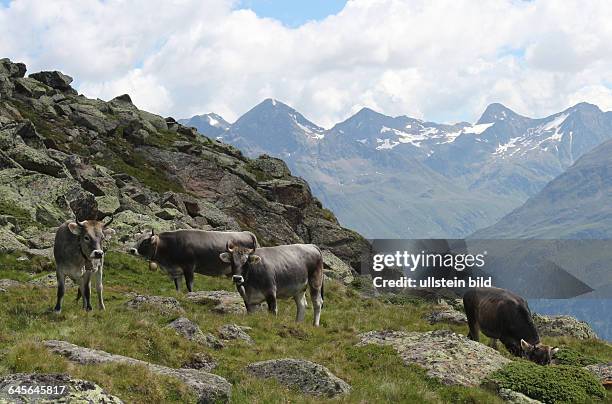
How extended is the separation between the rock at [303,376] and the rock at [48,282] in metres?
13.4

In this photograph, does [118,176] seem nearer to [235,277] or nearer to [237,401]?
[235,277]

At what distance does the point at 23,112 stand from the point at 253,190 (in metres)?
29.6

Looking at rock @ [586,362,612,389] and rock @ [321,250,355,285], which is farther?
rock @ [321,250,355,285]

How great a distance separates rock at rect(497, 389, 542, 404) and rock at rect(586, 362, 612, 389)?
4.30 metres

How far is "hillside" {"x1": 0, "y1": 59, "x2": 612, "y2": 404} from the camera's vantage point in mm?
13727

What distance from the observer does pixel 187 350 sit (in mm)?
17141

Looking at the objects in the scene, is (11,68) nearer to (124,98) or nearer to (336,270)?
(124,98)

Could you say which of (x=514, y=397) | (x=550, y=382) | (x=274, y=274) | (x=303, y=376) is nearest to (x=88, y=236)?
(x=274, y=274)

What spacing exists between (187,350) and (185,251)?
15.3 m

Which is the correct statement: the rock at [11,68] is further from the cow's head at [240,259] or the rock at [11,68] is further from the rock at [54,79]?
the cow's head at [240,259]

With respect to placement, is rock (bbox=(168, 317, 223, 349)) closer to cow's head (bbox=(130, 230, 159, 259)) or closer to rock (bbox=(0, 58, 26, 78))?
cow's head (bbox=(130, 230, 159, 259))

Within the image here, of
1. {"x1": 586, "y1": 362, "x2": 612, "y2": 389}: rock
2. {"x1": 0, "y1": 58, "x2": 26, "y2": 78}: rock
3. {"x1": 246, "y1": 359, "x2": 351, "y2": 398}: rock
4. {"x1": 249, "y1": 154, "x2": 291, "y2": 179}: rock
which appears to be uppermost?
{"x1": 0, "y1": 58, "x2": 26, "y2": 78}: rock

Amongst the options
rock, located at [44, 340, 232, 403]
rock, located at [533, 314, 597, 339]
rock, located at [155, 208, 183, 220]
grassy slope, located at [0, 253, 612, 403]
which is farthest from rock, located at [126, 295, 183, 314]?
rock, located at [155, 208, 183, 220]

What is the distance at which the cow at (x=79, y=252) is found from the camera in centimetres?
2050
